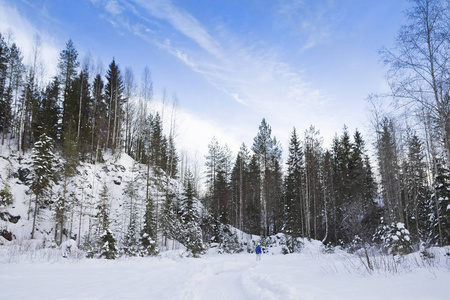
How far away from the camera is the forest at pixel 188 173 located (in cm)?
2058

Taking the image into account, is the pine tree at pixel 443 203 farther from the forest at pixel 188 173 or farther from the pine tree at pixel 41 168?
the pine tree at pixel 41 168

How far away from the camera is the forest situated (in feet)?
67.5

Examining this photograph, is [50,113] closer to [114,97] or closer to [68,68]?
[68,68]

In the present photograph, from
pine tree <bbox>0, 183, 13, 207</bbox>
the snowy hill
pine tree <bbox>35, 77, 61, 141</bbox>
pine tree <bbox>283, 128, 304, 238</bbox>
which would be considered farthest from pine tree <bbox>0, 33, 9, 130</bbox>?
pine tree <bbox>283, 128, 304, 238</bbox>

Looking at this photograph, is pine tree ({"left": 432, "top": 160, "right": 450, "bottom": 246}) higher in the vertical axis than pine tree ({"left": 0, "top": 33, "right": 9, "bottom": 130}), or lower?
lower

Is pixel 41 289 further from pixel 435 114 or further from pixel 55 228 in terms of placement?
pixel 55 228

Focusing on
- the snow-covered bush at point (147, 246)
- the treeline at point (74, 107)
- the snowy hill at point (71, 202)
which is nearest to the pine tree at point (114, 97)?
the treeline at point (74, 107)

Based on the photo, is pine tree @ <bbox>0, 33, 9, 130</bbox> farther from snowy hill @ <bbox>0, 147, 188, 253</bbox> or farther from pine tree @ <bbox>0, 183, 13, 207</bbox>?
pine tree @ <bbox>0, 183, 13, 207</bbox>

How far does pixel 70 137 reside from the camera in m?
25.1

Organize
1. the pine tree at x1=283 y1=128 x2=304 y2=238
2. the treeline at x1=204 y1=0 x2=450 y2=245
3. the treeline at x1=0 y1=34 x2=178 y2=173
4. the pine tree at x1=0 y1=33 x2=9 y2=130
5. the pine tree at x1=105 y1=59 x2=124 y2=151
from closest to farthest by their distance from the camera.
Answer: the treeline at x1=204 y1=0 x2=450 y2=245 → the pine tree at x1=283 y1=128 x2=304 y2=238 → the pine tree at x1=0 y1=33 x2=9 y2=130 → the treeline at x1=0 y1=34 x2=178 y2=173 → the pine tree at x1=105 y1=59 x2=124 y2=151

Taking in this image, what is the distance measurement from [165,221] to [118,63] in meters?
26.2

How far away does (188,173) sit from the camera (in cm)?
3350

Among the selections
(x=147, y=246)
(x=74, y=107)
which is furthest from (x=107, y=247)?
(x=74, y=107)

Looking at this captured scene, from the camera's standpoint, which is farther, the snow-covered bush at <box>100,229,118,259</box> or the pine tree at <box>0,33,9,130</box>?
the pine tree at <box>0,33,9,130</box>
